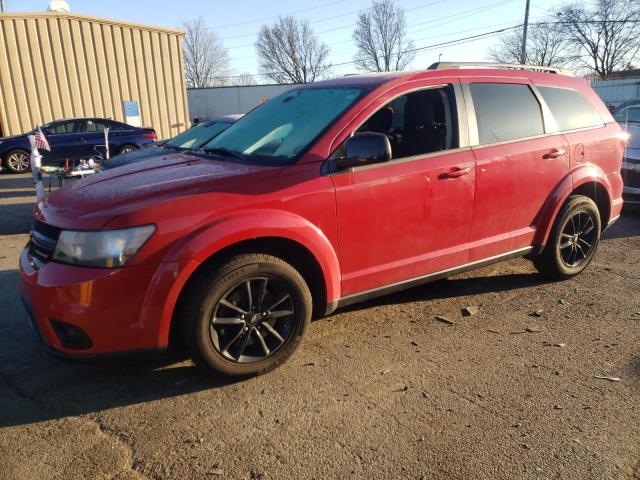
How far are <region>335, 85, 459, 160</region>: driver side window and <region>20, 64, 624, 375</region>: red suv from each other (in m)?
0.01

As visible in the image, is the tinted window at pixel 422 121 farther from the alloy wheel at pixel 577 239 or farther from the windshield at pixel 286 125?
the alloy wheel at pixel 577 239

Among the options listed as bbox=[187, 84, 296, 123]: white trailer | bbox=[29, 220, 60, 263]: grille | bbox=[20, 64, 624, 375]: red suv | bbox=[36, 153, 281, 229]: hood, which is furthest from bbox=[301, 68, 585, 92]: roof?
bbox=[187, 84, 296, 123]: white trailer

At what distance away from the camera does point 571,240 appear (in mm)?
4688

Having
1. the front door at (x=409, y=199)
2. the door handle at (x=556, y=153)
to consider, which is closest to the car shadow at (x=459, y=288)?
the front door at (x=409, y=199)

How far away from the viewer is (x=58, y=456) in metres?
2.45

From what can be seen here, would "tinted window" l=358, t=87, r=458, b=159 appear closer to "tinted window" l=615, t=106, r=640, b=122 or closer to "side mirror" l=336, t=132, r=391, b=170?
"side mirror" l=336, t=132, r=391, b=170

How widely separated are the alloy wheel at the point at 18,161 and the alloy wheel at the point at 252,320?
47.7 feet

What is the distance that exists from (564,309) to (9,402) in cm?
403

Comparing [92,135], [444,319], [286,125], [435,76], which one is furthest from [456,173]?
[92,135]

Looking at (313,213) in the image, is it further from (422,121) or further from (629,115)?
(629,115)

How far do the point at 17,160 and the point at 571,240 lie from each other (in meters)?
15.2

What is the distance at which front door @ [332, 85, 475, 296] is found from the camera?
3312 millimetres

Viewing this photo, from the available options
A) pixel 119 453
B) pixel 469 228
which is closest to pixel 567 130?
pixel 469 228

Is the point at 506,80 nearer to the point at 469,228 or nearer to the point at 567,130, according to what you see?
the point at 567,130
